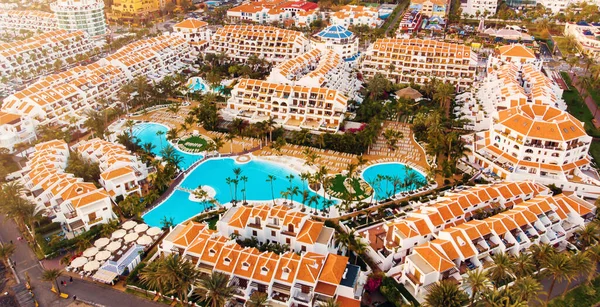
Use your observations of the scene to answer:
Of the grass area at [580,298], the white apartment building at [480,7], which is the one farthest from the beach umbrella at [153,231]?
the white apartment building at [480,7]

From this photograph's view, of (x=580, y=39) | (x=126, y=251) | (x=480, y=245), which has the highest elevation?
(x=580, y=39)

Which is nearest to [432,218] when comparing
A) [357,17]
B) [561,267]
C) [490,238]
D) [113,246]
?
[490,238]

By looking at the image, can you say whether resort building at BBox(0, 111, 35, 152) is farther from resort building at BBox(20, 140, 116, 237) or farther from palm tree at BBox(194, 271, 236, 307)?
palm tree at BBox(194, 271, 236, 307)

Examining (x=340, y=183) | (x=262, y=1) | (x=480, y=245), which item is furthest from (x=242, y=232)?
(x=262, y=1)

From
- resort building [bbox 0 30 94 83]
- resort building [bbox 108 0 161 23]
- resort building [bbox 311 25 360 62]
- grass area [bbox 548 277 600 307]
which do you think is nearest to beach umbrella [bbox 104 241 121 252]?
grass area [bbox 548 277 600 307]

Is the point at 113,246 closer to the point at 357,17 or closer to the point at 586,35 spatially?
the point at 357,17

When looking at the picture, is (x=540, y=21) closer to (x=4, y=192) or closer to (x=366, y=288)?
(x=366, y=288)
